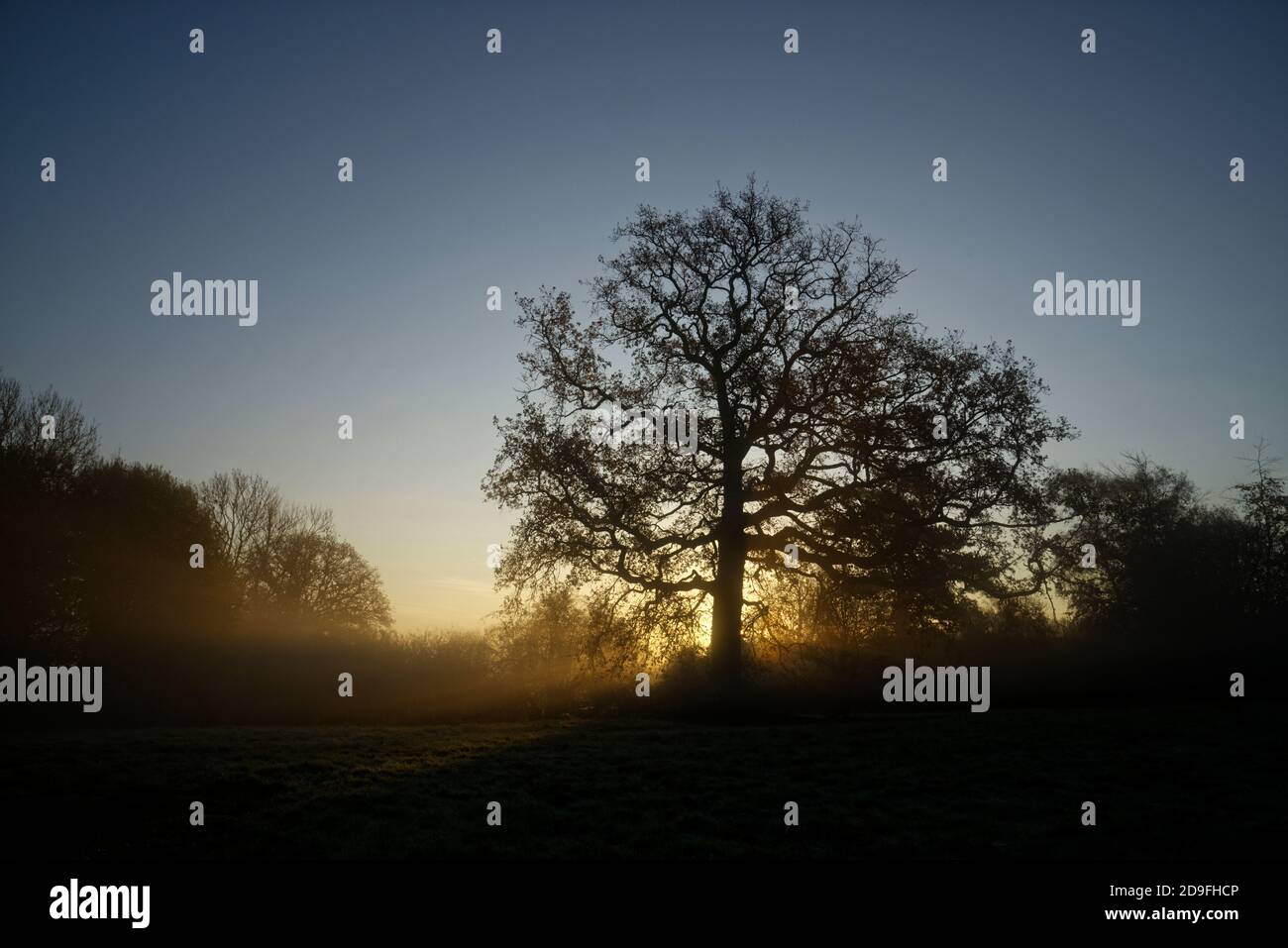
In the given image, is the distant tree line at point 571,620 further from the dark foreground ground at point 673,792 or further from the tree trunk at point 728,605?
the dark foreground ground at point 673,792

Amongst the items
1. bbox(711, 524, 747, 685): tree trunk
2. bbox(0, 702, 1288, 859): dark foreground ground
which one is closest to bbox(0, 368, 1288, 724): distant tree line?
bbox(711, 524, 747, 685): tree trunk

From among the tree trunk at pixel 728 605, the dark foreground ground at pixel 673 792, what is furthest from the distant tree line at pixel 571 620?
the dark foreground ground at pixel 673 792

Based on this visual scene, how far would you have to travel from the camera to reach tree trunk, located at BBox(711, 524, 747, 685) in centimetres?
2667

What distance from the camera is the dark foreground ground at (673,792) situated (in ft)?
33.1

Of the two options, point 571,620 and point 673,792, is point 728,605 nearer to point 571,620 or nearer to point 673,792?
point 571,620

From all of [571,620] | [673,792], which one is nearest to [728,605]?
[571,620]

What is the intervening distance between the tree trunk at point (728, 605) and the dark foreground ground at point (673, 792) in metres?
7.21

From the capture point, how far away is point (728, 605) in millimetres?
27156

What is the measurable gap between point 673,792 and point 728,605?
47.3ft

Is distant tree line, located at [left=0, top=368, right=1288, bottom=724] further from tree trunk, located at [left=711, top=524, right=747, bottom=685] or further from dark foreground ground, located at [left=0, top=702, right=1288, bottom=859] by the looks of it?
dark foreground ground, located at [left=0, top=702, right=1288, bottom=859]

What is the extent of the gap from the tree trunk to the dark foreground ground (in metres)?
7.21
